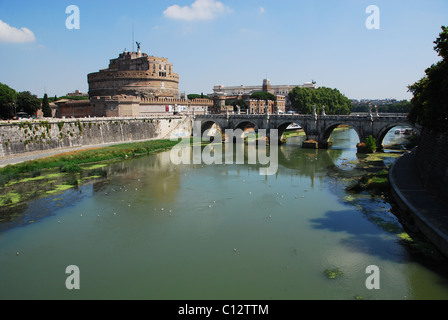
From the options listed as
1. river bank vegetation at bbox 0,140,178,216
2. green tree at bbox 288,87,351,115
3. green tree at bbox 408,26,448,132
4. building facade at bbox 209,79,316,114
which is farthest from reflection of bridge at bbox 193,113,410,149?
green tree at bbox 288,87,351,115

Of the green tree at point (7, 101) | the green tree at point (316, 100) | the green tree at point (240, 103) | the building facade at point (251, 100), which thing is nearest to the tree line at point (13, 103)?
the green tree at point (7, 101)

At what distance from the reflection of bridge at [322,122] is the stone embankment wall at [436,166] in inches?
534

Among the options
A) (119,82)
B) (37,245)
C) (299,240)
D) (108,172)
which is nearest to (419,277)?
(299,240)

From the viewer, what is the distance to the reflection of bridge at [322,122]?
32406 millimetres

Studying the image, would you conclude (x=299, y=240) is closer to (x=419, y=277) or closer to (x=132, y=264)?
(x=419, y=277)

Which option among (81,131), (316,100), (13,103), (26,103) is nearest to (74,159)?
(81,131)

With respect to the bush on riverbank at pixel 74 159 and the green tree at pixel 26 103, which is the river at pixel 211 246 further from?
the green tree at pixel 26 103

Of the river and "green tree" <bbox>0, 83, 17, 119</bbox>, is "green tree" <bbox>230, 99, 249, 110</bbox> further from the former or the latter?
the river

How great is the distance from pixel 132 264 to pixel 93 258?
4.86ft

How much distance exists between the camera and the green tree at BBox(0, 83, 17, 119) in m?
36.0

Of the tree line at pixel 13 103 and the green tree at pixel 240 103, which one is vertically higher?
the green tree at pixel 240 103

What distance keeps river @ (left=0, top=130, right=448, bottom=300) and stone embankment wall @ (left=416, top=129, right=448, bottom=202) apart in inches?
79.7

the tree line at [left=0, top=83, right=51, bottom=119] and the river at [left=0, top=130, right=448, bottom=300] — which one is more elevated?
the tree line at [left=0, top=83, right=51, bottom=119]

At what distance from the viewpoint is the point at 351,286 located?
987 cm
